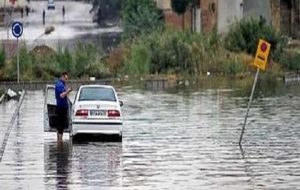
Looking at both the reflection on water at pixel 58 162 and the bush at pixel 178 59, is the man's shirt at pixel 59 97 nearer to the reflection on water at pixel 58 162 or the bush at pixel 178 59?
the reflection on water at pixel 58 162

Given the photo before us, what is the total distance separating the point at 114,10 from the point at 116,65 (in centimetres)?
5736

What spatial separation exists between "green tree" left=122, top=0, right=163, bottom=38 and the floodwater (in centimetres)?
5876

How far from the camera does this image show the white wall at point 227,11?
294 ft

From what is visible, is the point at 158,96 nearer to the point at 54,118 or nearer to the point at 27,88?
the point at 27,88

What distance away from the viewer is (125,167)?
76.8ft

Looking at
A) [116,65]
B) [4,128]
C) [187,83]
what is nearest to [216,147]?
[4,128]

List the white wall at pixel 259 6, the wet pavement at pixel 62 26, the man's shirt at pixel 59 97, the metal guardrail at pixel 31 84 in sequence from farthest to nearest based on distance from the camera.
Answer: the wet pavement at pixel 62 26 → the white wall at pixel 259 6 → the metal guardrail at pixel 31 84 → the man's shirt at pixel 59 97

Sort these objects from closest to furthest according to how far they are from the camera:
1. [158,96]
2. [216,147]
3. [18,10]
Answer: [216,147], [158,96], [18,10]

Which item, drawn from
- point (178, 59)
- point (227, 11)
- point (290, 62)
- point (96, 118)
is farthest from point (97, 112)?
point (227, 11)

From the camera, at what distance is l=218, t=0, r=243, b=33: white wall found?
89644 millimetres

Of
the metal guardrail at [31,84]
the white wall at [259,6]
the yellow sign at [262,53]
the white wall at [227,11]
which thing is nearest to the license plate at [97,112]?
the yellow sign at [262,53]

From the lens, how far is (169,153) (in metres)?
26.3

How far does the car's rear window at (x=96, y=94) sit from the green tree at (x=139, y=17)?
222ft

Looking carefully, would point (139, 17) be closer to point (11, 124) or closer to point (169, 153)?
point (11, 124)
